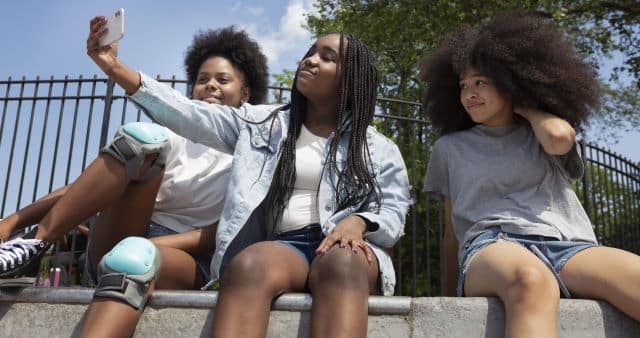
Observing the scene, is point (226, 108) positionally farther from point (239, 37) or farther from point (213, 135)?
point (239, 37)

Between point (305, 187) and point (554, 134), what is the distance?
105 centimetres

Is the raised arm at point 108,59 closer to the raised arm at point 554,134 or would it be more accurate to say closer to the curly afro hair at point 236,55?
the curly afro hair at point 236,55

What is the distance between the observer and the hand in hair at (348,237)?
2119 mm

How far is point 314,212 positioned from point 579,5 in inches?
391

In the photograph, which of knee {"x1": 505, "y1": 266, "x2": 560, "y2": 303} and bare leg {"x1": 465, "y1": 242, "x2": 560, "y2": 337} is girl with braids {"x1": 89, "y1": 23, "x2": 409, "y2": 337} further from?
knee {"x1": 505, "y1": 266, "x2": 560, "y2": 303}

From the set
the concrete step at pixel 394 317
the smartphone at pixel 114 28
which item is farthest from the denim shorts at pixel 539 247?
the smartphone at pixel 114 28

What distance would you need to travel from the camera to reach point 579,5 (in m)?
10.7

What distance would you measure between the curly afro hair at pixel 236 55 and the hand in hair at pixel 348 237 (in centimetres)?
172

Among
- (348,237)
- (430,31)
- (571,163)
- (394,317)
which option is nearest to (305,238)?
(348,237)

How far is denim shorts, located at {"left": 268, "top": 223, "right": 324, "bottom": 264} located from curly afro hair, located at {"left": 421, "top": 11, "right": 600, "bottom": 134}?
3.12ft

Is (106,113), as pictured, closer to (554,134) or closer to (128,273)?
(128,273)

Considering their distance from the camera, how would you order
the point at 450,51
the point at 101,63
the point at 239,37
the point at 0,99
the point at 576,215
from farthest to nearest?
the point at 0,99 < the point at 239,37 < the point at 450,51 < the point at 576,215 < the point at 101,63

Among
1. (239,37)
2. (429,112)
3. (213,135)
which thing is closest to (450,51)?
(429,112)

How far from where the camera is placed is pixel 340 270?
195 centimetres
